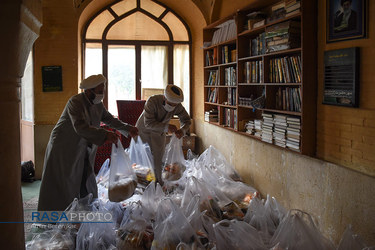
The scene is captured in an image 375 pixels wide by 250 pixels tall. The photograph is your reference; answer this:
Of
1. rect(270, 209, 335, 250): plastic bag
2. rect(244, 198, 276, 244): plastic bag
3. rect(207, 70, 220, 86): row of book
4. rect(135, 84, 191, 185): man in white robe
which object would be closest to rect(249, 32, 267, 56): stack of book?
rect(135, 84, 191, 185): man in white robe

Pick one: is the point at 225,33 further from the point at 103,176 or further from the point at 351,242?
the point at 351,242

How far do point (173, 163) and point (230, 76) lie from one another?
159cm

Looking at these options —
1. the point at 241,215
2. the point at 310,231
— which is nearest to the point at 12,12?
the point at 310,231

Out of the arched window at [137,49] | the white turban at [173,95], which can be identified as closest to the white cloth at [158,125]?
the white turban at [173,95]

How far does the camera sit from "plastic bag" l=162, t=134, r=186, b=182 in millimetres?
4336

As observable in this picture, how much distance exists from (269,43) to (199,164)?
185cm

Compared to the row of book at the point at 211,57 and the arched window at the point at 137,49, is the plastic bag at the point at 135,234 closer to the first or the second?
the row of book at the point at 211,57

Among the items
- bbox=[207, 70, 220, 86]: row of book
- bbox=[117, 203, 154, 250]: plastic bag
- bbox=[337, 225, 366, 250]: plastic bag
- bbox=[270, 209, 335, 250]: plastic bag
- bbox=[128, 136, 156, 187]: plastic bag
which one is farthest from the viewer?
bbox=[207, 70, 220, 86]: row of book

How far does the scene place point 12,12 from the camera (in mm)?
1279

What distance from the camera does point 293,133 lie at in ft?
11.0

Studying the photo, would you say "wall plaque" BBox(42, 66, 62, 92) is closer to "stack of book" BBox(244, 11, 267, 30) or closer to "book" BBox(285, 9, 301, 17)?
"stack of book" BBox(244, 11, 267, 30)

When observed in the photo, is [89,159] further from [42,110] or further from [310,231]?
[42,110]

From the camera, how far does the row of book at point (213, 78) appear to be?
5641 millimetres

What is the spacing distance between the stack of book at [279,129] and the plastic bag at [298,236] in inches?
45.0
